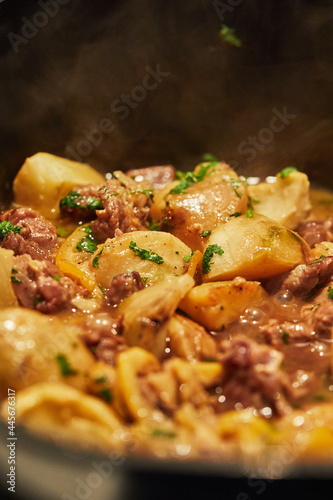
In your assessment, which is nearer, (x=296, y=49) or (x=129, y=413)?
(x=129, y=413)

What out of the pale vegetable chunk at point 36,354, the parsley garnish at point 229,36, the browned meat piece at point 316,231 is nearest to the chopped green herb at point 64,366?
the pale vegetable chunk at point 36,354

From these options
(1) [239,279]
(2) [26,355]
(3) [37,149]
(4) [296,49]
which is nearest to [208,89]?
(4) [296,49]

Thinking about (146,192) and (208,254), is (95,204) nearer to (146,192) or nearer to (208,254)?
(146,192)

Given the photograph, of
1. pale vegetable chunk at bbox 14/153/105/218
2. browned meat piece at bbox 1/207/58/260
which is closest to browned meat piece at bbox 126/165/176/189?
pale vegetable chunk at bbox 14/153/105/218

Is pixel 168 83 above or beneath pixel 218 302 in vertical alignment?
above

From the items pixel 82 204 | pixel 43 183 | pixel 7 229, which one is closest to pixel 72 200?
pixel 82 204

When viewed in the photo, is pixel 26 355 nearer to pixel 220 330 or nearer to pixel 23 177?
pixel 220 330

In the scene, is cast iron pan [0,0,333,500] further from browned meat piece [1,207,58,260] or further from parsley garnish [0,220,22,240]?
parsley garnish [0,220,22,240]
